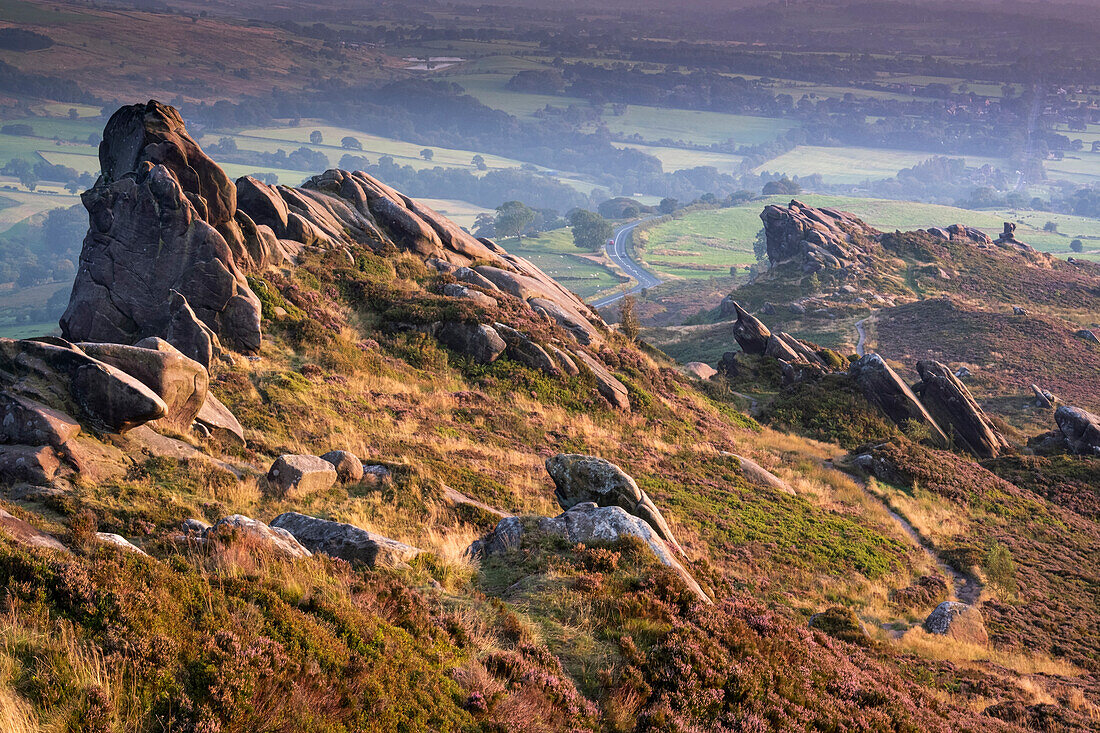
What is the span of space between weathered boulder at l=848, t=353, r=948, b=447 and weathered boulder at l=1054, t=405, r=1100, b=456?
8.30 meters

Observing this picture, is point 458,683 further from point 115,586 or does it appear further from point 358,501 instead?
point 358,501

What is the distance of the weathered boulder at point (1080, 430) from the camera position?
39.9 metres

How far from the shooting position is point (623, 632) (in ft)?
33.4

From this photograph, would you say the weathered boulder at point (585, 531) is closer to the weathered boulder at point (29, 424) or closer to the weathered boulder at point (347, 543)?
the weathered boulder at point (347, 543)

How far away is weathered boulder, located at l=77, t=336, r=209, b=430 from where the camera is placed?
51.1 ft

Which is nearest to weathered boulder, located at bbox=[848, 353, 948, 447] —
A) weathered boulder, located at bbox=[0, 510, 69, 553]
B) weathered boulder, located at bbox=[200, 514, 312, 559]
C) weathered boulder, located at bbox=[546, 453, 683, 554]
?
weathered boulder, located at bbox=[546, 453, 683, 554]

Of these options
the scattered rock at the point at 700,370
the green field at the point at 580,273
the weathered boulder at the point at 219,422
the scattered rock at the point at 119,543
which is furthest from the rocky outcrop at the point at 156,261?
the green field at the point at 580,273

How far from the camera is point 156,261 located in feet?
78.2

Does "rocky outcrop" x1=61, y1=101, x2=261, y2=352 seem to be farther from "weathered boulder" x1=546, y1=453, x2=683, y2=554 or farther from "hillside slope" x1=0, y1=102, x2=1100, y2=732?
"weathered boulder" x1=546, y1=453, x2=683, y2=554

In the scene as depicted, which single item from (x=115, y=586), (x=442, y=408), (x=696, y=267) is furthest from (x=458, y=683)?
(x=696, y=267)

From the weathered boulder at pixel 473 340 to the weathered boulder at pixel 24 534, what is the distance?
22.9m

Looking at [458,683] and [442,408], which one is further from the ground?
[458,683]

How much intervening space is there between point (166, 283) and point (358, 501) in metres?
14.4

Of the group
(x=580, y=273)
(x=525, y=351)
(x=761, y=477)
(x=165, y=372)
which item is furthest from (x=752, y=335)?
(x=580, y=273)
